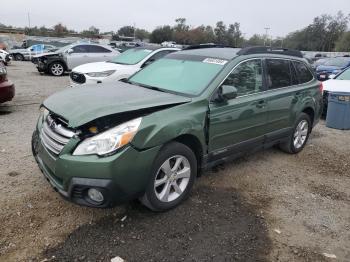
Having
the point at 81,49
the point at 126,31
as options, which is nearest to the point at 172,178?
the point at 81,49

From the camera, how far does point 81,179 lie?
3.03 m

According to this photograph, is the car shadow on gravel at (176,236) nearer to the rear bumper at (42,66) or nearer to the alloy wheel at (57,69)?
the alloy wheel at (57,69)

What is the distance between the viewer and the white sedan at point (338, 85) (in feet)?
27.4

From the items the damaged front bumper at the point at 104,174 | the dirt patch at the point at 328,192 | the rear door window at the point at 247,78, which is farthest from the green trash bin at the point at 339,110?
the damaged front bumper at the point at 104,174

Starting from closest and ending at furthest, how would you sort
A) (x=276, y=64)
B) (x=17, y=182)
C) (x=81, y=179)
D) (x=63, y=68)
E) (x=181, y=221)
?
(x=81, y=179) < (x=181, y=221) < (x=17, y=182) < (x=276, y=64) < (x=63, y=68)

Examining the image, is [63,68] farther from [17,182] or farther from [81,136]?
[81,136]

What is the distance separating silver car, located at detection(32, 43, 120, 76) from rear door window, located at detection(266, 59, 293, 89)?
1187cm

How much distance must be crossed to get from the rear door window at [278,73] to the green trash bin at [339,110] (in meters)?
3.24

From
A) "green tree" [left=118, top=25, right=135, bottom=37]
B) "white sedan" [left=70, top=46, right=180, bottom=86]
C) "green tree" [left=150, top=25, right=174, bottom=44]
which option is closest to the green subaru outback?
"white sedan" [left=70, top=46, right=180, bottom=86]

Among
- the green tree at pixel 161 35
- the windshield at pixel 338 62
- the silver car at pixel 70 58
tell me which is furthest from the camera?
the green tree at pixel 161 35

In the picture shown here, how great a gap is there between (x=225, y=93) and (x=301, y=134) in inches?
105

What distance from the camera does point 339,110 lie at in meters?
7.93

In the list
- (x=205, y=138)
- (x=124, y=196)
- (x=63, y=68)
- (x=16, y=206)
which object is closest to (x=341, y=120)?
(x=205, y=138)

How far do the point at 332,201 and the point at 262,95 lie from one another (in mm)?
1625
